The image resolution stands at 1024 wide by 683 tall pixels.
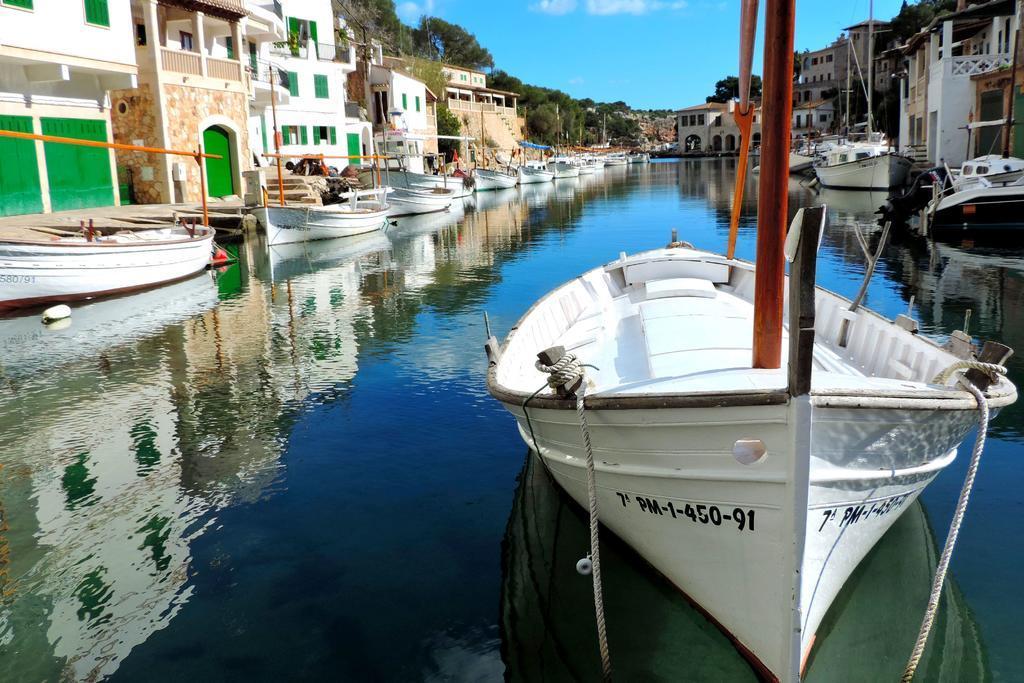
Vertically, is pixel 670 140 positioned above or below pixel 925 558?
above

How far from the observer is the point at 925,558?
5.68m

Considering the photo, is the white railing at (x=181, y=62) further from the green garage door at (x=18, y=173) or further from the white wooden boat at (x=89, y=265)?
the white wooden boat at (x=89, y=265)

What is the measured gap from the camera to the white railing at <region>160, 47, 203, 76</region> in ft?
85.1

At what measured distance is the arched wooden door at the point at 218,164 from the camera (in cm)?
2855

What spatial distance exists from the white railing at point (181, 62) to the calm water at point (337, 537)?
16.0 meters

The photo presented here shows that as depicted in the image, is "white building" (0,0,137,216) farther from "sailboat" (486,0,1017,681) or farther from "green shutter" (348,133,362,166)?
"sailboat" (486,0,1017,681)

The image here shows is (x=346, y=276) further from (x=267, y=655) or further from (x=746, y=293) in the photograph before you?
(x=267, y=655)

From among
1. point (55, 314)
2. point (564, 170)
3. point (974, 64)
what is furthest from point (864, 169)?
point (55, 314)

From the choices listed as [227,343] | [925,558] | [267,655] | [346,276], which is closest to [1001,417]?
[925,558]

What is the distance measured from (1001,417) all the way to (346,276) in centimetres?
1433

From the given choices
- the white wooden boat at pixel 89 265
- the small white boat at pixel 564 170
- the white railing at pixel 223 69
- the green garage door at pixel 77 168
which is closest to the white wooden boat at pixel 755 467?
the white wooden boat at pixel 89 265

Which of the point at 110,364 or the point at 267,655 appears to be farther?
the point at 110,364

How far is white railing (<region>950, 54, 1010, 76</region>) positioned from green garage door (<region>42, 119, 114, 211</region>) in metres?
32.5

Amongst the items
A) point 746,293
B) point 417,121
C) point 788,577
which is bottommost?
point 788,577
